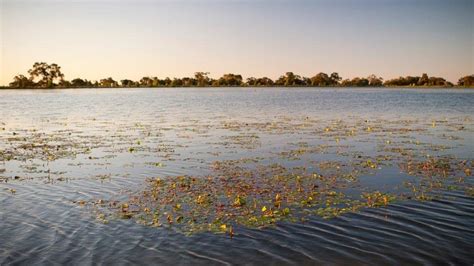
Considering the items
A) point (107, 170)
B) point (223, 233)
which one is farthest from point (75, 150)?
point (223, 233)

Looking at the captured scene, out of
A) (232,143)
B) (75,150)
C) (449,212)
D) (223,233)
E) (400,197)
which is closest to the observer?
(223,233)

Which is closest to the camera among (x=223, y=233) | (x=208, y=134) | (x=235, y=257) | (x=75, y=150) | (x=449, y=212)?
(x=235, y=257)

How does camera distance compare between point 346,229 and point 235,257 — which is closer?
point 235,257

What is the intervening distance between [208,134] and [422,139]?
53.5 feet

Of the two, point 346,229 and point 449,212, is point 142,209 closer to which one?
point 346,229

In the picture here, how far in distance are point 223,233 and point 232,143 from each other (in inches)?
619

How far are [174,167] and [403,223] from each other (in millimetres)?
11133

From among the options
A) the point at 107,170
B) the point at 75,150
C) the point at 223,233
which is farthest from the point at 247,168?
the point at 75,150

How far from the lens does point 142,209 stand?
1244 centimetres

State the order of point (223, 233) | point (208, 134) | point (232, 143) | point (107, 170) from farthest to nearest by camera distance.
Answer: point (208, 134), point (232, 143), point (107, 170), point (223, 233)

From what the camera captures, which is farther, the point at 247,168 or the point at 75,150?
the point at 75,150

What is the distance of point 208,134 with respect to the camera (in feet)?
101

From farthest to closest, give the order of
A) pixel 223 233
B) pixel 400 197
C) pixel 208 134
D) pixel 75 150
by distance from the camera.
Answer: pixel 208 134 < pixel 75 150 < pixel 400 197 < pixel 223 233

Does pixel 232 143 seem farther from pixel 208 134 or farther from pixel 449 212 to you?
pixel 449 212
